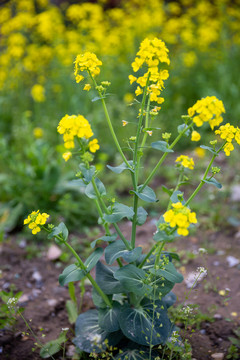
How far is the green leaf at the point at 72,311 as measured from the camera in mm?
2156

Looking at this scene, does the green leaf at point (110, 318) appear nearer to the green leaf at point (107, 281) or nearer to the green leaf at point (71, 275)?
the green leaf at point (107, 281)

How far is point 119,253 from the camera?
171 cm

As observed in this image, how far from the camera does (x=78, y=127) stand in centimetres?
138

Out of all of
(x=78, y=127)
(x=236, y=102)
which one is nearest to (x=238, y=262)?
(x=78, y=127)

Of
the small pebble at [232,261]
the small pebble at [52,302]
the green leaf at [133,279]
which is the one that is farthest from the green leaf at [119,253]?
the small pebble at [232,261]

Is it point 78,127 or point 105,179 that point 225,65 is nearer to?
point 105,179

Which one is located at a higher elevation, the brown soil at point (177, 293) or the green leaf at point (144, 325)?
the green leaf at point (144, 325)

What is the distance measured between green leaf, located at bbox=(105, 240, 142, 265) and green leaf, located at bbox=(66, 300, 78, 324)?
0.68 metres

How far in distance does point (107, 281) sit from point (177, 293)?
31.3 inches

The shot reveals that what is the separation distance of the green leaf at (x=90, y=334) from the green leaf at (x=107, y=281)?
0.24 meters

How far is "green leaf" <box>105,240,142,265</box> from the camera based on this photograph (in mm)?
1654

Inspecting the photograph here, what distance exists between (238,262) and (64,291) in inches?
51.2

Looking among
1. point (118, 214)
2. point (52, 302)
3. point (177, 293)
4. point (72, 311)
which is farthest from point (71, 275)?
point (177, 293)

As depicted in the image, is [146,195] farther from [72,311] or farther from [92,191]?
[72,311]
